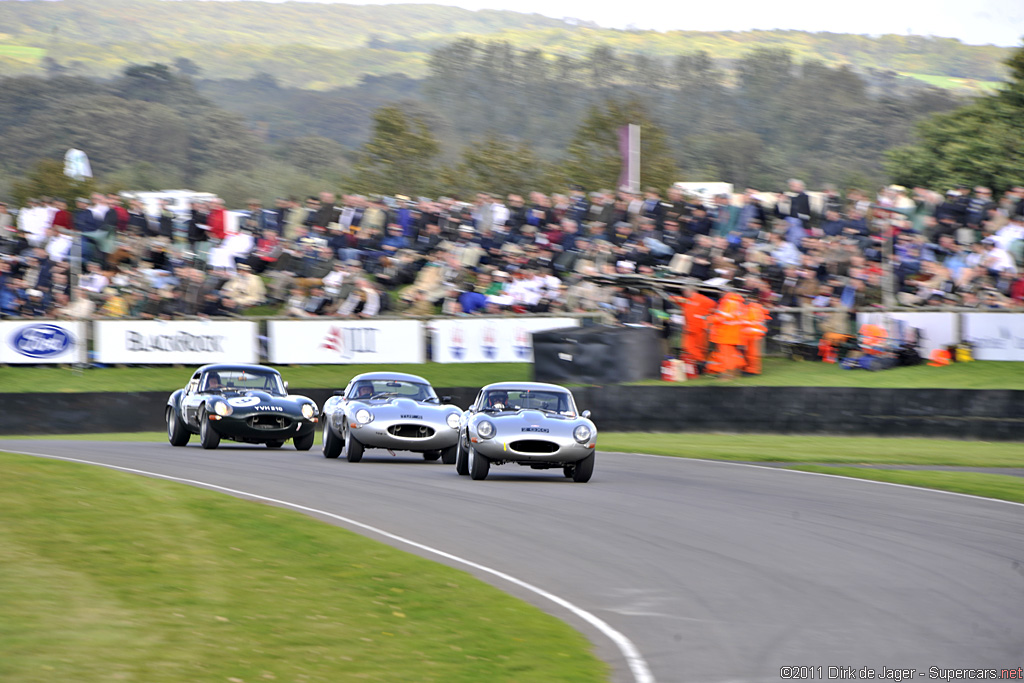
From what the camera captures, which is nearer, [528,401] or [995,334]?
[528,401]

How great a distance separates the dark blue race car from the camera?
17578mm

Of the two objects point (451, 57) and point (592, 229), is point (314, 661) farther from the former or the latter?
point (451, 57)

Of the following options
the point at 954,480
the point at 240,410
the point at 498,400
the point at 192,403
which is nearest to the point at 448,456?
the point at 498,400

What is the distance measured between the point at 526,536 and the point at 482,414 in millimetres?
4030

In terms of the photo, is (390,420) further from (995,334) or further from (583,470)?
(995,334)

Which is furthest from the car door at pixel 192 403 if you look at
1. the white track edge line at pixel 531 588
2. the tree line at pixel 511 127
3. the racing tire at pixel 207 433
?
the tree line at pixel 511 127

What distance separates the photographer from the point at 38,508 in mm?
9531

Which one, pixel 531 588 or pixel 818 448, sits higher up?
pixel 818 448

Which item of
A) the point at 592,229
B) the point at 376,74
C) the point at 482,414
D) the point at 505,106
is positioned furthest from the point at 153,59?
the point at 482,414

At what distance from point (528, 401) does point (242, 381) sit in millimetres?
5406

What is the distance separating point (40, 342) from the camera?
1003 inches

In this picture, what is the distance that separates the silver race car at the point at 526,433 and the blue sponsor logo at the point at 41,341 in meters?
13.7

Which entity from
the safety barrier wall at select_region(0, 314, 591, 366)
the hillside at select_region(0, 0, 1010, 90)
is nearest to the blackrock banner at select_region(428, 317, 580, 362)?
the safety barrier wall at select_region(0, 314, 591, 366)

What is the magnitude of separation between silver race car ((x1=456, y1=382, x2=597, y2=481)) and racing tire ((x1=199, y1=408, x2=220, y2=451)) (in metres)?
4.62
